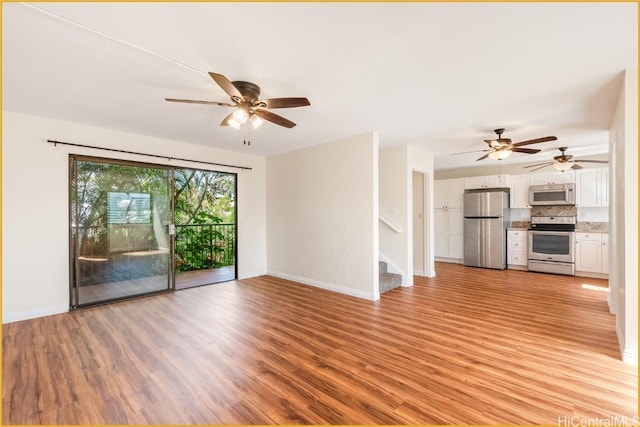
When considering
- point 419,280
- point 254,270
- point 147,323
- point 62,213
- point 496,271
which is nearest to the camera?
point 147,323

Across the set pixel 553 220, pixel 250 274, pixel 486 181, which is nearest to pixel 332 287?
pixel 250 274

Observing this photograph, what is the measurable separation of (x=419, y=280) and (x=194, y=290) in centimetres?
414

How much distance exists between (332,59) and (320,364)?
8.26 feet

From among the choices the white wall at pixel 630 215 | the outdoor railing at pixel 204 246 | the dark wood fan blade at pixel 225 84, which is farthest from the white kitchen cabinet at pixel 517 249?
the dark wood fan blade at pixel 225 84

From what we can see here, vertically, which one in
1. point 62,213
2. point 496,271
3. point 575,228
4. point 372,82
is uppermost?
point 372,82

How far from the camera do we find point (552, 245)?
5766mm

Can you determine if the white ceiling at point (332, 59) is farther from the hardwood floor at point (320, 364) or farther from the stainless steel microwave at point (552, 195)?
the stainless steel microwave at point (552, 195)

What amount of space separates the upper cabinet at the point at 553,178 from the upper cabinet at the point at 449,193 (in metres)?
1.49

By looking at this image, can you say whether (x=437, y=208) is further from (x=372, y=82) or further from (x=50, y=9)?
(x=50, y=9)

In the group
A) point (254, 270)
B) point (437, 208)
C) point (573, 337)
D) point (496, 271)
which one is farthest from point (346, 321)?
point (437, 208)

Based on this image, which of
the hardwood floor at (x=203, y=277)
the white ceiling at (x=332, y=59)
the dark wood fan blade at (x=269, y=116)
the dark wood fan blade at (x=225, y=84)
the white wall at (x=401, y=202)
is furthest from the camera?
the hardwood floor at (x=203, y=277)

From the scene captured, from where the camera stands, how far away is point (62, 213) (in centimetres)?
363

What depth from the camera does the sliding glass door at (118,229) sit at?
3.79 meters

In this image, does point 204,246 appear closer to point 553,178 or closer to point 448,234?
point 448,234
